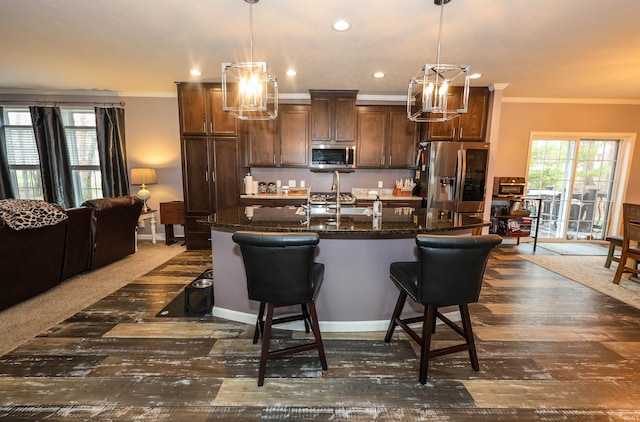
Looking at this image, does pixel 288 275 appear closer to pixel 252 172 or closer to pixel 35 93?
pixel 252 172

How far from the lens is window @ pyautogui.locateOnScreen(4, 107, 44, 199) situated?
16.1 ft

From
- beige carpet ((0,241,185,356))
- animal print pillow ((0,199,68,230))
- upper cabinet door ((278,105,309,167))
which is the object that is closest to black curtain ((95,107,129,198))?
beige carpet ((0,241,185,356))

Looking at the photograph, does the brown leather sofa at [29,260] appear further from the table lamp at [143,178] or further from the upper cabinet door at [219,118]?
the upper cabinet door at [219,118]

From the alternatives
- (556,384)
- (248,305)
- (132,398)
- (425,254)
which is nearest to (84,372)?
(132,398)

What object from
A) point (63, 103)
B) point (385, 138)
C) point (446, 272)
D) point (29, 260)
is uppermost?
point (63, 103)

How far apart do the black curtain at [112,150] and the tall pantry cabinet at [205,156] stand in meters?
1.36

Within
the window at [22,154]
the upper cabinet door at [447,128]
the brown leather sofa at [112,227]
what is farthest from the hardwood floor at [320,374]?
the window at [22,154]

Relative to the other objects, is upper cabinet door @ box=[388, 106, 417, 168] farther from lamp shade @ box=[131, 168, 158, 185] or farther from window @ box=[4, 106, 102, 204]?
window @ box=[4, 106, 102, 204]

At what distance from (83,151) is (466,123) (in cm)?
656

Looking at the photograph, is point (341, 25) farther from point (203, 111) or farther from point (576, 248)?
point (576, 248)

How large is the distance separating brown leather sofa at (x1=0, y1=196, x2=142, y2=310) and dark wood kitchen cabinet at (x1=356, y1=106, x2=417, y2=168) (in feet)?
11.8

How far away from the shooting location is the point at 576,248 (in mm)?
5016

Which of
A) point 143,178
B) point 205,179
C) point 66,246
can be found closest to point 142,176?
point 143,178

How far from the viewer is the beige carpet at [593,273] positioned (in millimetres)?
3147
